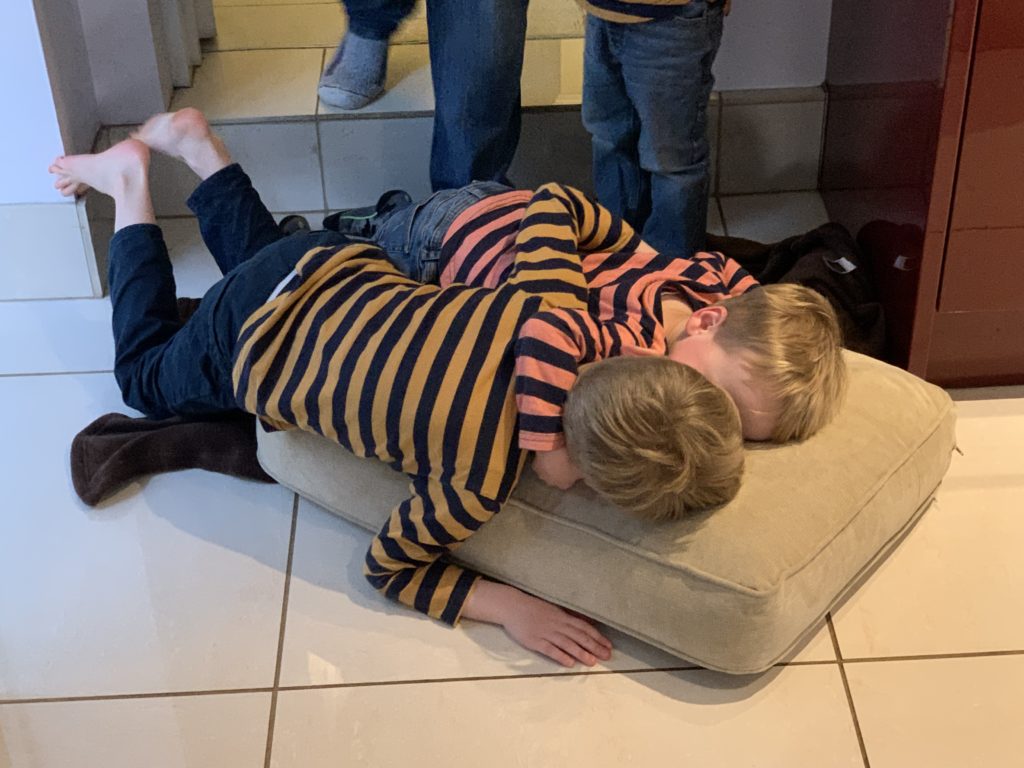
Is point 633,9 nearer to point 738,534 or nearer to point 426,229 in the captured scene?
point 426,229

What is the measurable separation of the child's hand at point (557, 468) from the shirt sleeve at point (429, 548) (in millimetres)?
62

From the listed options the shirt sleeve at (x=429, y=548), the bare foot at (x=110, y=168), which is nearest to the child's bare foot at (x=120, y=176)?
the bare foot at (x=110, y=168)

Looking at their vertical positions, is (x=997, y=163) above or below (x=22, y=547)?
above

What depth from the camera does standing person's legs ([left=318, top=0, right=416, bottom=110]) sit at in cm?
206

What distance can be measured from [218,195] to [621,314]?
2.10ft

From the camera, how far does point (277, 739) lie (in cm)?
130

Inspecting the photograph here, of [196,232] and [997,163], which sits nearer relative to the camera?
[997,163]

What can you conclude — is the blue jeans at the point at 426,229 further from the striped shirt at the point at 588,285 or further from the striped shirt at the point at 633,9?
the striped shirt at the point at 633,9

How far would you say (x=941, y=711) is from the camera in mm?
1321

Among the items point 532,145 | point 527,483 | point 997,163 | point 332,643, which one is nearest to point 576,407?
point 527,483

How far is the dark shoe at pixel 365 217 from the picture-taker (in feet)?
6.15

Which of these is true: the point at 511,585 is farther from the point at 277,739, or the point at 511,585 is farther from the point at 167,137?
the point at 167,137

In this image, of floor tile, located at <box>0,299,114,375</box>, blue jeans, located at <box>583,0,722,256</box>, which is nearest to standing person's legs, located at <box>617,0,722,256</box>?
blue jeans, located at <box>583,0,722,256</box>

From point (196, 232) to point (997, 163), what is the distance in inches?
50.3
